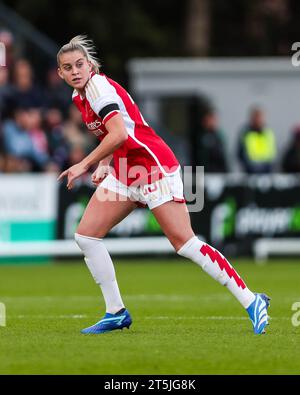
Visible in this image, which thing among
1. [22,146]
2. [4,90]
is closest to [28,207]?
[22,146]

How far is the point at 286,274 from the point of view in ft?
56.9

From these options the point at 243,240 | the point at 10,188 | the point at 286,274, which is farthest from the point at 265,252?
the point at 10,188

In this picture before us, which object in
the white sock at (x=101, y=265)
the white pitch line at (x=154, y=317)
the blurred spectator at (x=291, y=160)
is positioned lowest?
the white pitch line at (x=154, y=317)

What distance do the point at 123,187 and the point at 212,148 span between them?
1269 centimetres

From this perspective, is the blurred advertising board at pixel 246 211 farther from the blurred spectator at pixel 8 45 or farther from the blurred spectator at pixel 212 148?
the blurred spectator at pixel 8 45

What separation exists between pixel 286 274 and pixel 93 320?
22.1 ft

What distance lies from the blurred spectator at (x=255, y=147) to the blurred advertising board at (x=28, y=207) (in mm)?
3820

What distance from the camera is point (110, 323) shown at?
9.83 m

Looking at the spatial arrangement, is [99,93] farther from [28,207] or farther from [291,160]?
[291,160]

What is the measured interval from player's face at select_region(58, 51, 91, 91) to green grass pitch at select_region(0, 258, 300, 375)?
1919 millimetres

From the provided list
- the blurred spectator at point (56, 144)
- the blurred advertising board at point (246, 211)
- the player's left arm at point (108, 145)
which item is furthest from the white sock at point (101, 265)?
the blurred spectator at point (56, 144)

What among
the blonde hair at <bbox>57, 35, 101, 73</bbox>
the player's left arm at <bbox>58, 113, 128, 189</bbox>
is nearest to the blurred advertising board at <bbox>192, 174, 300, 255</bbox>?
the blonde hair at <bbox>57, 35, 101, 73</bbox>

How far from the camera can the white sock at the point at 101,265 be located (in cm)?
968
